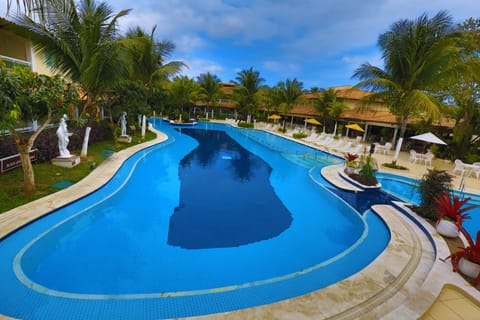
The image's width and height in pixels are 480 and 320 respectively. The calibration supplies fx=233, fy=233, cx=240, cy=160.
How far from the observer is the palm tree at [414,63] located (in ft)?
36.7

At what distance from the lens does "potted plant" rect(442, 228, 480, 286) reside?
3.77 m

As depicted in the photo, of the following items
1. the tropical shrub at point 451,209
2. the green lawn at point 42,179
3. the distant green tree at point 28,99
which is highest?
the distant green tree at point 28,99

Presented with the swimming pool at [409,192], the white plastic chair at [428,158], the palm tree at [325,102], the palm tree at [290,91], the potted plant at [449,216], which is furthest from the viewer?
the palm tree at [290,91]

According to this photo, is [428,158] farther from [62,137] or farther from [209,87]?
[209,87]

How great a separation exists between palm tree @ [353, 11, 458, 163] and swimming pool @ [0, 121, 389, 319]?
748 centimetres

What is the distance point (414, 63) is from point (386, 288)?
12772 millimetres

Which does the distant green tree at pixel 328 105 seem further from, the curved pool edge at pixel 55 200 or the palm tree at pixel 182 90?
the curved pool edge at pixel 55 200

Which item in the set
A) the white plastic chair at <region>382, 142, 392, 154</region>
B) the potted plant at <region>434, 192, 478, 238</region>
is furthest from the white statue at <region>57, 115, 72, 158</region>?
the white plastic chair at <region>382, 142, 392, 154</region>

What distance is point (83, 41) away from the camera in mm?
7785

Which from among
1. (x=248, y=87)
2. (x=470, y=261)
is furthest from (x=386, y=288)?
(x=248, y=87)

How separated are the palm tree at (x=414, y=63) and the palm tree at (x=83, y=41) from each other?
1232cm

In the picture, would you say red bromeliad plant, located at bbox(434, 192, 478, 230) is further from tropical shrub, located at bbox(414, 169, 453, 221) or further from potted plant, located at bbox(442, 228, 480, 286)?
potted plant, located at bbox(442, 228, 480, 286)

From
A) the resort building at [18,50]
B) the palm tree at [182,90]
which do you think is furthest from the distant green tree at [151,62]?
the palm tree at [182,90]

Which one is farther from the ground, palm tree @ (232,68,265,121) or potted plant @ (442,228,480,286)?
palm tree @ (232,68,265,121)
